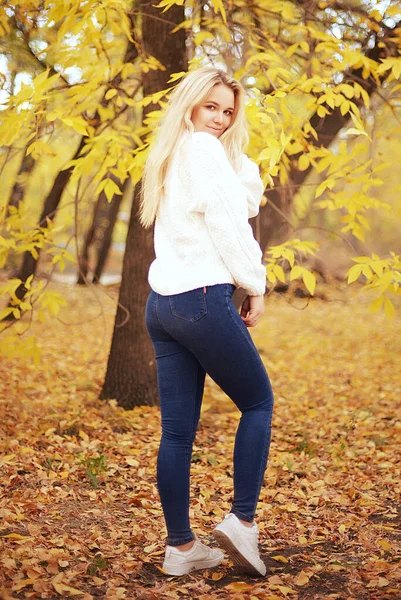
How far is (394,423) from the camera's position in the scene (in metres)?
5.46

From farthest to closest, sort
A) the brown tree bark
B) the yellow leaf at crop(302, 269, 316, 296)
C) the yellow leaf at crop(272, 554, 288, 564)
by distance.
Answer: the brown tree bark → the yellow leaf at crop(302, 269, 316, 296) → the yellow leaf at crop(272, 554, 288, 564)

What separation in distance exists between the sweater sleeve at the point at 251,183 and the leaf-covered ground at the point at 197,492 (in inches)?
55.9

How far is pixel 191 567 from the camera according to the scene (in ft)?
8.61

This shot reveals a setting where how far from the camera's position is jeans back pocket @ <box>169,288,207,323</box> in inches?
91.8

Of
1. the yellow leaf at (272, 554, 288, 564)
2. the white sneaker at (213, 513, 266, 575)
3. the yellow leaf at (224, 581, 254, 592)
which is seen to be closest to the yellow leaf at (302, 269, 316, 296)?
the yellow leaf at (272, 554, 288, 564)

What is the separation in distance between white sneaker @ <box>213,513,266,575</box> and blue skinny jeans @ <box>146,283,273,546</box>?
0.05 meters

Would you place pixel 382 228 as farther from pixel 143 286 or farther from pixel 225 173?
pixel 225 173

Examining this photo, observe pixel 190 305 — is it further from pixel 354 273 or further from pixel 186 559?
pixel 354 273

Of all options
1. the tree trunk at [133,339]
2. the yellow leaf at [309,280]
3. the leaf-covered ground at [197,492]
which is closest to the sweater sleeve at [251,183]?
the yellow leaf at [309,280]

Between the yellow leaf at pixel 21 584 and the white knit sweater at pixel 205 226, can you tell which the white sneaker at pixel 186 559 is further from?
the white knit sweater at pixel 205 226

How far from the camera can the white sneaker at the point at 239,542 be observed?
95.6 inches

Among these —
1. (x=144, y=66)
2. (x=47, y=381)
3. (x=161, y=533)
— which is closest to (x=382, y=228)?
(x=47, y=381)

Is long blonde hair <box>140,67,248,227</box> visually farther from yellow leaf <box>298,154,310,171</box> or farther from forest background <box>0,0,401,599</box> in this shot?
yellow leaf <box>298,154,310,171</box>

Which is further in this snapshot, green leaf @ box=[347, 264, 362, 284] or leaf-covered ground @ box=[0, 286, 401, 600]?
green leaf @ box=[347, 264, 362, 284]
